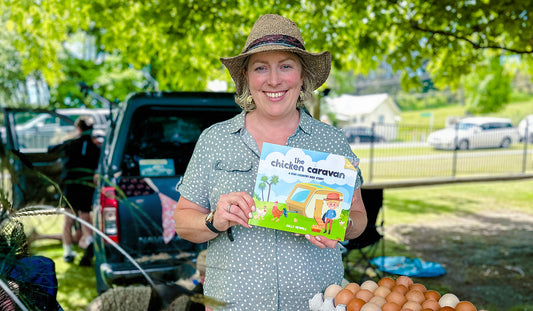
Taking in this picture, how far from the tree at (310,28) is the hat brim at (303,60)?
3.39 m

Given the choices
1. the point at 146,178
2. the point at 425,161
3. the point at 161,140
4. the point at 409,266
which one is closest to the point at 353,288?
the point at 146,178

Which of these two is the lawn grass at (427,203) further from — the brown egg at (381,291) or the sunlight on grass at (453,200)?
the brown egg at (381,291)

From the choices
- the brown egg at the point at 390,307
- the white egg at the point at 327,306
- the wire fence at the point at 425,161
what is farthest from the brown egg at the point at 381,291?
the wire fence at the point at 425,161

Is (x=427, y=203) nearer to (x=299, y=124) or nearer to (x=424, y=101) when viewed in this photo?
(x=299, y=124)

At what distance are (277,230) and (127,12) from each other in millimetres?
4989

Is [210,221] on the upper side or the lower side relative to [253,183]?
lower

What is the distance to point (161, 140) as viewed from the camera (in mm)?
4117

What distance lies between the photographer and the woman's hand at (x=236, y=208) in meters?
1.48

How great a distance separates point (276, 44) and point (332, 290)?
0.92 m

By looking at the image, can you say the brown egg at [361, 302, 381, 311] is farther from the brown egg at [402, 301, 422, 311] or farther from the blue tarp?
the blue tarp

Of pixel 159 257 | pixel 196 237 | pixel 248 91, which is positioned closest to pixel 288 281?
pixel 196 237

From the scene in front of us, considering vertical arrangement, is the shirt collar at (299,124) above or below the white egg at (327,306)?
above

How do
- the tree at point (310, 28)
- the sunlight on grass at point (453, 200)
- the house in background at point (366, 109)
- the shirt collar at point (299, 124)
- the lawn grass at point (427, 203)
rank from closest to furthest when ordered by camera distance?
1. the shirt collar at point (299, 124)
2. the lawn grass at point (427, 203)
3. the tree at point (310, 28)
4. the sunlight on grass at point (453, 200)
5. the house in background at point (366, 109)

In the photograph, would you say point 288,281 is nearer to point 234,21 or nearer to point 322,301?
point 322,301
